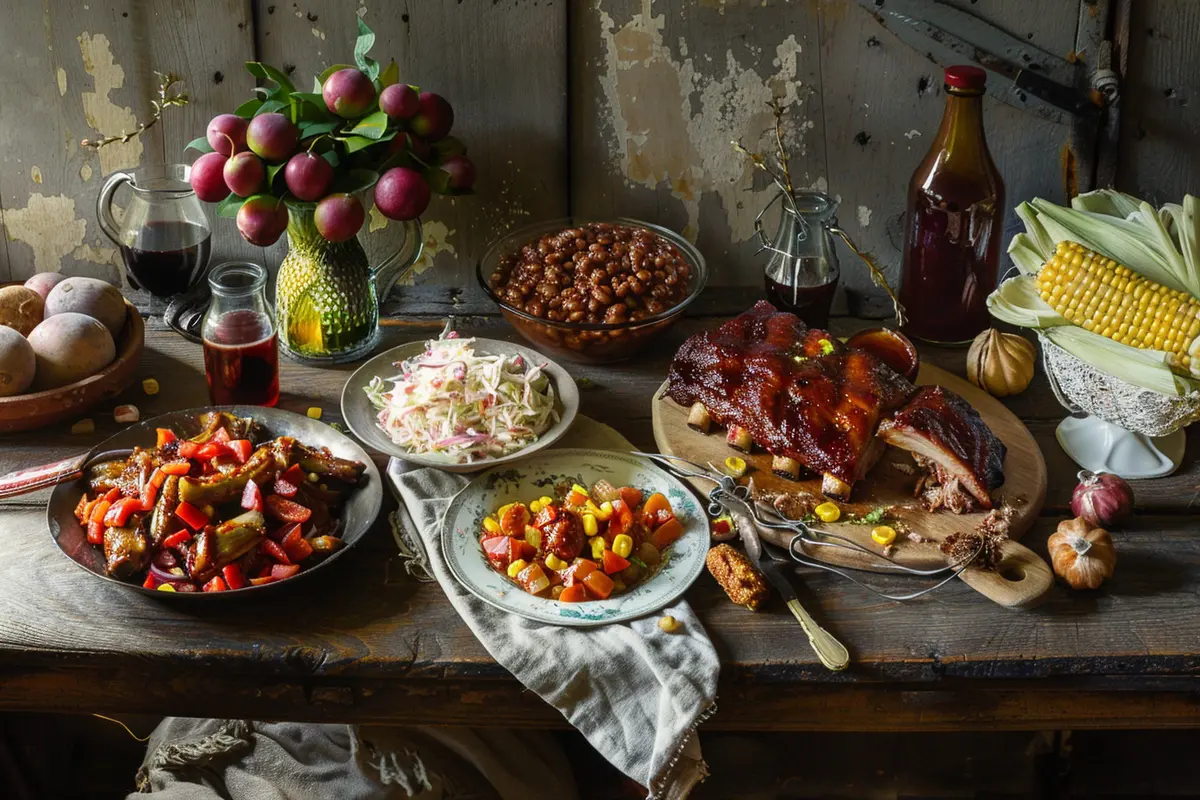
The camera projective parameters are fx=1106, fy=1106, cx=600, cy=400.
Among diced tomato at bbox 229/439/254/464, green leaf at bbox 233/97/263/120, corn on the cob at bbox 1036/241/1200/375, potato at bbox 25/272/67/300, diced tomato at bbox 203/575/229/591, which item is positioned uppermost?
green leaf at bbox 233/97/263/120

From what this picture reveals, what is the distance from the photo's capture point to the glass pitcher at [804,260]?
269cm

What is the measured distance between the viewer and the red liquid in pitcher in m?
2.45

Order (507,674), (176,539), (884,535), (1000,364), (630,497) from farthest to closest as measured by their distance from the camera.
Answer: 1. (1000,364)
2. (630,497)
3. (884,535)
4. (176,539)
5. (507,674)

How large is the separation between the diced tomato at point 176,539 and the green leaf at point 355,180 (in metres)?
0.91

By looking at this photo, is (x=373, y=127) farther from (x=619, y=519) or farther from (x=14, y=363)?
(x=619, y=519)

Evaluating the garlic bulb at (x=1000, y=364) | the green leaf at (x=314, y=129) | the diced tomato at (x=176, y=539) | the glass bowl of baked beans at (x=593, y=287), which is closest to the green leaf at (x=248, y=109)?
the green leaf at (x=314, y=129)

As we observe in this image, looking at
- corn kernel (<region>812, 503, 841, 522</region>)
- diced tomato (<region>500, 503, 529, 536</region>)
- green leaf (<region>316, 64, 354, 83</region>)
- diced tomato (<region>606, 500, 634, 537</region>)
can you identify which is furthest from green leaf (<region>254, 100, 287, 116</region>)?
corn kernel (<region>812, 503, 841, 522</region>)

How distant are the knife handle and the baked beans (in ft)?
2.92

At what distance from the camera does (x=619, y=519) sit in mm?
2172

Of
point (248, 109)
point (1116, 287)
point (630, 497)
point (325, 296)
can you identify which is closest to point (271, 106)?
point (248, 109)

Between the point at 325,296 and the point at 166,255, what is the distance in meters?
0.47

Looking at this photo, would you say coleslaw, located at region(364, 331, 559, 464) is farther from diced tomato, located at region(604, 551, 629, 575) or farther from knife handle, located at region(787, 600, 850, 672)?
knife handle, located at region(787, 600, 850, 672)

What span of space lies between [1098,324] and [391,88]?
1643mm

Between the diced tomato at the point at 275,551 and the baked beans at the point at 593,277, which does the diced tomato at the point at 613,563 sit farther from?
the baked beans at the point at 593,277
